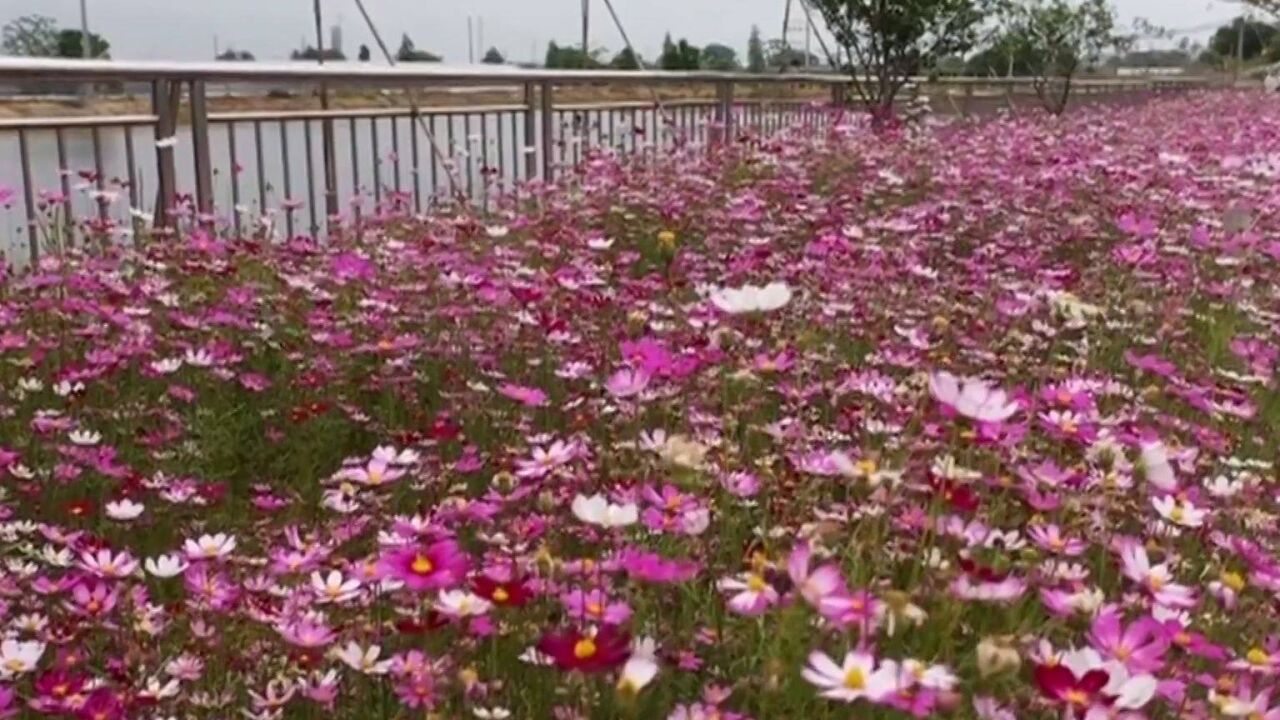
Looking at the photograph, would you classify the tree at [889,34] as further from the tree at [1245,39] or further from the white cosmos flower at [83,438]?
the tree at [1245,39]

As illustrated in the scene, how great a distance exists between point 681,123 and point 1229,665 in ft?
24.6

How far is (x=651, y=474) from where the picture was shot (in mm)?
1688

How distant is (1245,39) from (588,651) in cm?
3683

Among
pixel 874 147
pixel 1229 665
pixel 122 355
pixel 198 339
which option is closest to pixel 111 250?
pixel 198 339

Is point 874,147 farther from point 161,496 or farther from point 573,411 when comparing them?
point 161,496

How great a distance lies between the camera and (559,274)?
2.88m

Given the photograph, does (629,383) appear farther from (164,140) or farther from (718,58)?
(718,58)

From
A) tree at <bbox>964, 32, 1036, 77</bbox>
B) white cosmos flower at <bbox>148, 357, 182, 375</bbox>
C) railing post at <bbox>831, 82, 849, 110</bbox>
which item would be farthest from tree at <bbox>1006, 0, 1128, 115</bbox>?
white cosmos flower at <bbox>148, 357, 182, 375</bbox>

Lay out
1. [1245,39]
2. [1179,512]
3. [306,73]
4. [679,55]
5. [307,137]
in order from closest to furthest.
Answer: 1. [1179,512]
2. [306,73]
3. [307,137]
4. [679,55]
5. [1245,39]

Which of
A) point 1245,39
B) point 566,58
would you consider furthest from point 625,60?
point 1245,39

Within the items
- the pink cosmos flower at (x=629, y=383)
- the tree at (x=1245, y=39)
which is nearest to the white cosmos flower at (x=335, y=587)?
the pink cosmos flower at (x=629, y=383)

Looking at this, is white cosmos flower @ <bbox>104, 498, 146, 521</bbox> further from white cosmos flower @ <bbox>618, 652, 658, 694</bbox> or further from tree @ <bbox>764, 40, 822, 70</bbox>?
tree @ <bbox>764, 40, 822, 70</bbox>

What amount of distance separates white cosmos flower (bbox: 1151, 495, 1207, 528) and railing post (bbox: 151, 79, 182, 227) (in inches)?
140

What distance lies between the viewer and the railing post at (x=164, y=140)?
4328 mm
